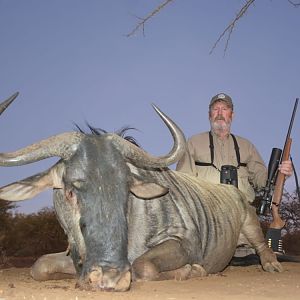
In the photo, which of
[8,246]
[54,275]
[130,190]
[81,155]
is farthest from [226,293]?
[8,246]

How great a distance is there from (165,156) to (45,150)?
127cm

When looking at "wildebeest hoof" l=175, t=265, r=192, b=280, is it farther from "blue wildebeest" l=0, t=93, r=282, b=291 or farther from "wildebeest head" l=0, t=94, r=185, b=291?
"wildebeest head" l=0, t=94, r=185, b=291

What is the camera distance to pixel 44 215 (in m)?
19.9

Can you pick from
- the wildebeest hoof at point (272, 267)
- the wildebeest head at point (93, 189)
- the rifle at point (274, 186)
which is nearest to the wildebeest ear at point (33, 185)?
the wildebeest head at point (93, 189)

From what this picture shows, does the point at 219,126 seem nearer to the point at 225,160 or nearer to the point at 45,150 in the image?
the point at 225,160

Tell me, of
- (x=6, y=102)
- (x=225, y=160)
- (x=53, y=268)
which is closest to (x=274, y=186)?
(x=225, y=160)

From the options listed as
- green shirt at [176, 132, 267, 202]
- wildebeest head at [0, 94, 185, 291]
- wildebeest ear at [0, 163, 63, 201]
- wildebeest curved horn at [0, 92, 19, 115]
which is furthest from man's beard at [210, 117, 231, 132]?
wildebeest curved horn at [0, 92, 19, 115]

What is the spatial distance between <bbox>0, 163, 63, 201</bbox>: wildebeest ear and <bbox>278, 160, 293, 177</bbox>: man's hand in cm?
472

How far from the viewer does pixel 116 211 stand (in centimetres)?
464

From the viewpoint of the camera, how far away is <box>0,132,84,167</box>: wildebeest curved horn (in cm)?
509

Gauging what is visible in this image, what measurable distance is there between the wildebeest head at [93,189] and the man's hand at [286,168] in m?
3.76

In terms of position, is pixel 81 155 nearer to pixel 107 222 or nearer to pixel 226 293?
pixel 107 222

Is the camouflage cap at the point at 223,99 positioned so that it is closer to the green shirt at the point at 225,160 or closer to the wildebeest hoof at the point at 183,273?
the green shirt at the point at 225,160

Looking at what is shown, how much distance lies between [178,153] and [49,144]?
1357 millimetres
